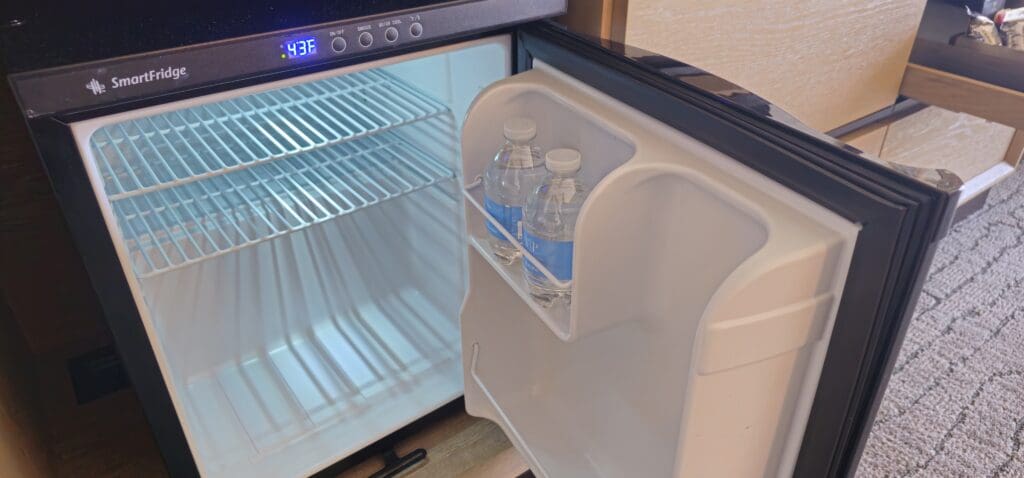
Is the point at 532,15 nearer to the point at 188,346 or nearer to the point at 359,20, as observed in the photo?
the point at 359,20

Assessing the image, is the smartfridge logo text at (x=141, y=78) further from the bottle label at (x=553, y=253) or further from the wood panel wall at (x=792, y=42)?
the wood panel wall at (x=792, y=42)

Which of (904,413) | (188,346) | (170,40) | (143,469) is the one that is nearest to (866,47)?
(904,413)

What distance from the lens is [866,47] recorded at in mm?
1345

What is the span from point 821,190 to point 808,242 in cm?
5

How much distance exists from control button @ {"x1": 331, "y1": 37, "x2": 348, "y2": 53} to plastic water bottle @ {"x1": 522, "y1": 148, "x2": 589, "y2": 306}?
28cm

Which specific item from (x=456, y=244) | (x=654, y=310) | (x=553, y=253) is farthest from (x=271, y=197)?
(x=654, y=310)

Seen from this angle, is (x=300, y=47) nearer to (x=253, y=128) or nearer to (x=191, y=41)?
(x=191, y=41)

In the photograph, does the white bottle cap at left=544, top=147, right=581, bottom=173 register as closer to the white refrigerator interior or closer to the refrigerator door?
the refrigerator door

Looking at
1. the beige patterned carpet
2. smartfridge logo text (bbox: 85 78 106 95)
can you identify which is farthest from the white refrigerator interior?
the beige patterned carpet

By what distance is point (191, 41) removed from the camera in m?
0.71

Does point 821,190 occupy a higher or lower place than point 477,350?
higher

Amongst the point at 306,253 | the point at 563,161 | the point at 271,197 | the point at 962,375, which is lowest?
the point at 962,375

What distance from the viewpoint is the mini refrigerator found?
1.96ft

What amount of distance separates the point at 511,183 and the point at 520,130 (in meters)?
0.10
